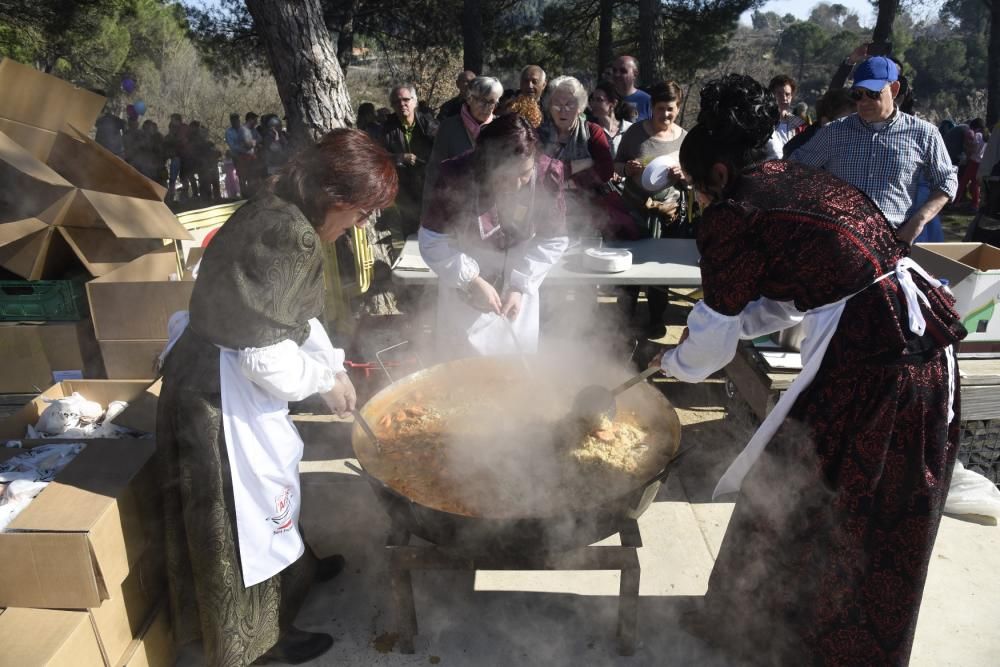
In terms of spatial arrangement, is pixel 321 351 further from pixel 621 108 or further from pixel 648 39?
pixel 648 39

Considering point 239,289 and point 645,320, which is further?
point 645,320

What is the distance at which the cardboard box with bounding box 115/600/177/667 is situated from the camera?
6.99 feet

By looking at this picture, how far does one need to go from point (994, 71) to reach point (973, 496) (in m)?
14.1

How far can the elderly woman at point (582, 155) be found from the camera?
179 inches

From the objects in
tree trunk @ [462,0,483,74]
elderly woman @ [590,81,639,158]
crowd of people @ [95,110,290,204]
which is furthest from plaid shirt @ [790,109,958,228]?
crowd of people @ [95,110,290,204]

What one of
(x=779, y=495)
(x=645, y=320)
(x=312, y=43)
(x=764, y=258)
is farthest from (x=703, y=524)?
(x=312, y=43)

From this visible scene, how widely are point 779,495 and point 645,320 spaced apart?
3.72 metres

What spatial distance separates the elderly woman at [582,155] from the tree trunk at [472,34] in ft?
28.8

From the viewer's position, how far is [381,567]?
2854 mm

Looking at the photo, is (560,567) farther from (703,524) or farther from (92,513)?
(92,513)

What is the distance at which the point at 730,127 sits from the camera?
1.83 m

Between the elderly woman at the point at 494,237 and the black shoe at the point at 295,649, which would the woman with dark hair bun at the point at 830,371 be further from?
the black shoe at the point at 295,649

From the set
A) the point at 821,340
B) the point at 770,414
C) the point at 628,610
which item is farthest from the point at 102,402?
the point at 821,340

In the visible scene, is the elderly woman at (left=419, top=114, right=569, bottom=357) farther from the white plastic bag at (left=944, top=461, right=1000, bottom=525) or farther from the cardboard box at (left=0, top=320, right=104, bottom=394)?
the white plastic bag at (left=944, top=461, right=1000, bottom=525)
